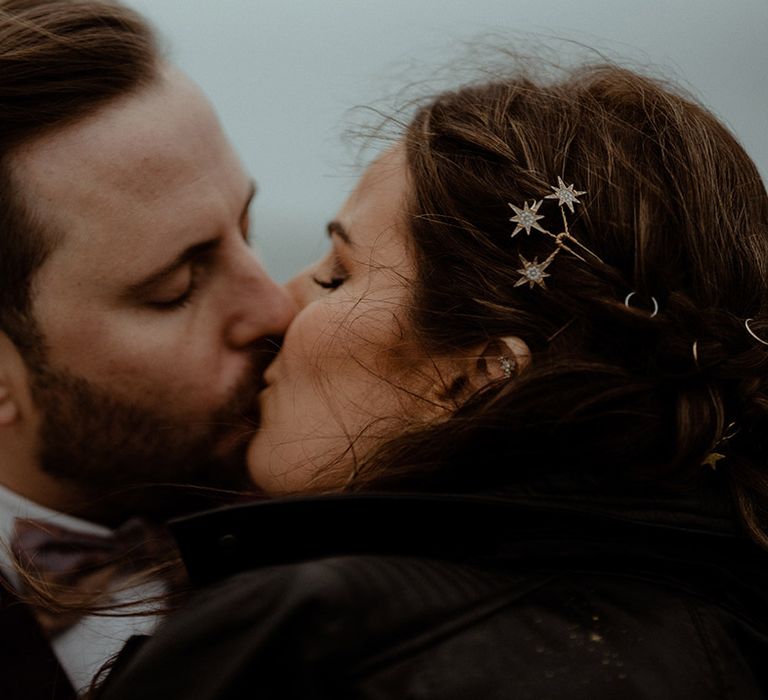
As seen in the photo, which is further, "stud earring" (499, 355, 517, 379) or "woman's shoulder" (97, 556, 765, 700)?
"stud earring" (499, 355, 517, 379)

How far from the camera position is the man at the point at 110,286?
4.47 feet

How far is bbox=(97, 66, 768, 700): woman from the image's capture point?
80 centimetres

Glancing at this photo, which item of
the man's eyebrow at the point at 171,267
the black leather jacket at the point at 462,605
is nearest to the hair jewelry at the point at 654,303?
the black leather jacket at the point at 462,605

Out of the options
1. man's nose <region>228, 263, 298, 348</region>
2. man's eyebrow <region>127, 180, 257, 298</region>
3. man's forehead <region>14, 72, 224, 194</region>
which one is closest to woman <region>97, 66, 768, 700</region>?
man's nose <region>228, 263, 298, 348</region>

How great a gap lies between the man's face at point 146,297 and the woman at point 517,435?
157mm

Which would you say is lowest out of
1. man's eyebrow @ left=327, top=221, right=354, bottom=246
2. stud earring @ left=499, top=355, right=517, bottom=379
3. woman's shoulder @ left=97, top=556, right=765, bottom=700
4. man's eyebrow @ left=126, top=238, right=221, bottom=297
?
woman's shoulder @ left=97, top=556, right=765, bottom=700

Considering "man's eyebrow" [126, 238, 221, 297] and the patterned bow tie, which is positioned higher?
"man's eyebrow" [126, 238, 221, 297]

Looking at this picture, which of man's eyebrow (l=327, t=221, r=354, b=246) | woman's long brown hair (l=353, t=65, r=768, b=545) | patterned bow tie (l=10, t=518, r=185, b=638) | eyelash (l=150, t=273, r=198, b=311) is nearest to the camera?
woman's long brown hair (l=353, t=65, r=768, b=545)

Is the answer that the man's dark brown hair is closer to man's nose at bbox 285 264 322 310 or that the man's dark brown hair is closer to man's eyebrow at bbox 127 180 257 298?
man's eyebrow at bbox 127 180 257 298

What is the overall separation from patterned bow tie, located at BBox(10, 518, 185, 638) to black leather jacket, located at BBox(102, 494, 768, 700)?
1.12ft

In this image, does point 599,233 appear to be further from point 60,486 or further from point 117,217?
point 60,486

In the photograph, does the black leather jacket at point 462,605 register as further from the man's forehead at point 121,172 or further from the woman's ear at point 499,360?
the man's forehead at point 121,172

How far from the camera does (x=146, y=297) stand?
1.41 metres

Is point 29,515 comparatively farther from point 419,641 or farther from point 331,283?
point 419,641
